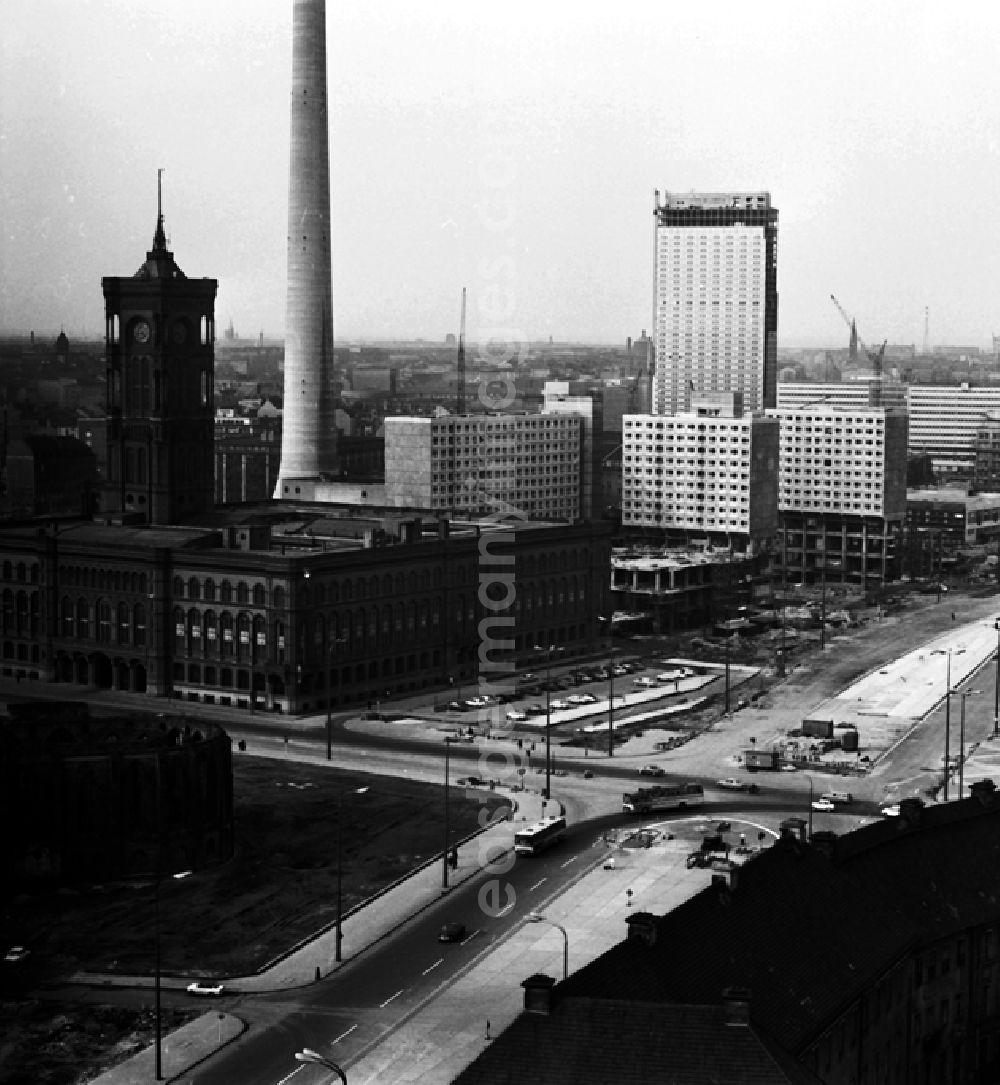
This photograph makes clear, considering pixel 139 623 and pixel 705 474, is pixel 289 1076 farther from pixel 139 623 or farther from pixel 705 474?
pixel 705 474

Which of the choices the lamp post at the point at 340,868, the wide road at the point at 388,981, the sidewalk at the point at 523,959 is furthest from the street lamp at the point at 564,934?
the lamp post at the point at 340,868

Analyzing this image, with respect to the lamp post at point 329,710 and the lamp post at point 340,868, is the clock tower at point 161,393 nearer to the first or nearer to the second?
the lamp post at point 329,710

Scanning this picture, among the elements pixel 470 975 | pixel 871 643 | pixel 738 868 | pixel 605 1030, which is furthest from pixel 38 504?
pixel 605 1030

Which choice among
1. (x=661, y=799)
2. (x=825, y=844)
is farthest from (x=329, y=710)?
(x=825, y=844)

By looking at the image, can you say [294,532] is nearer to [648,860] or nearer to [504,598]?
[504,598]

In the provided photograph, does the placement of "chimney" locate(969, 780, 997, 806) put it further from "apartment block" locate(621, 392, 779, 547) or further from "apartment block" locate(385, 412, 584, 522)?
"apartment block" locate(621, 392, 779, 547)

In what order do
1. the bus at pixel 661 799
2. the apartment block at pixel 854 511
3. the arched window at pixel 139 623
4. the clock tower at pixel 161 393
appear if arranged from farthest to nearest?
the apartment block at pixel 854 511
the clock tower at pixel 161 393
the arched window at pixel 139 623
the bus at pixel 661 799
